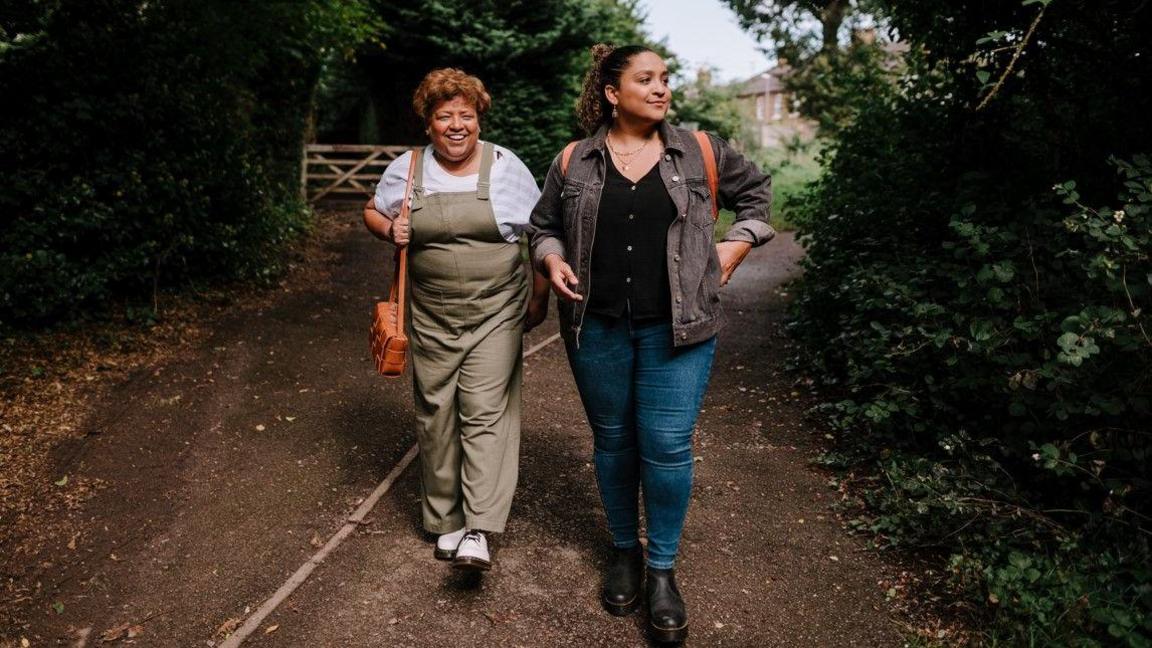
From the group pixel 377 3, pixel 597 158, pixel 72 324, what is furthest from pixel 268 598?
pixel 377 3

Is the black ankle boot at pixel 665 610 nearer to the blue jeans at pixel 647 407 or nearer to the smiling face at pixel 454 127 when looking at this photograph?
the blue jeans at pixel 647 407

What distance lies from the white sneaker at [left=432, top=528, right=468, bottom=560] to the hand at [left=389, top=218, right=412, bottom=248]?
1331mm

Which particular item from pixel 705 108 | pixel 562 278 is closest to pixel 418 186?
pixel 562 278

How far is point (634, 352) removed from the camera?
9.71ft

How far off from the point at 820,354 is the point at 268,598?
157 inches

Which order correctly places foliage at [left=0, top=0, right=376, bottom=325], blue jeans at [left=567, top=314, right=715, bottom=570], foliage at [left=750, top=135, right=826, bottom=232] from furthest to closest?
1. foliage at [left=750, top=135, right=826, bottom=232]
2. foliage at [left=0, top=0, right=376, bottom=325]
3. blue jeans at [left=567, top=314, right=715, bottom=570]

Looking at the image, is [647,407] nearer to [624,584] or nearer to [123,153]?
[624,584]

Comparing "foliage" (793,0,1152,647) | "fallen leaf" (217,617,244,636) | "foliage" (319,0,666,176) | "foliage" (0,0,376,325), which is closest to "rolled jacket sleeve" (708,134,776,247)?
"foliage" (793,0,1152,647)

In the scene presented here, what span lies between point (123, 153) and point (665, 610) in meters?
6.21

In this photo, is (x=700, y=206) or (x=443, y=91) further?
(x=443, y=91)

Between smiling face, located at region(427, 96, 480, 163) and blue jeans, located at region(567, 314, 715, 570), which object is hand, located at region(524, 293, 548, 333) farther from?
smiling face, located at region(427, 96, 480, 163)

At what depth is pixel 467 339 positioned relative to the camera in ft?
11.3

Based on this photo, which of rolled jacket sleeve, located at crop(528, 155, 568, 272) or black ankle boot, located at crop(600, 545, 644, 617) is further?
black ankle boot, located at crop(600, 545, 644, 617)

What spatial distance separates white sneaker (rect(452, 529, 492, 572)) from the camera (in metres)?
3.25
